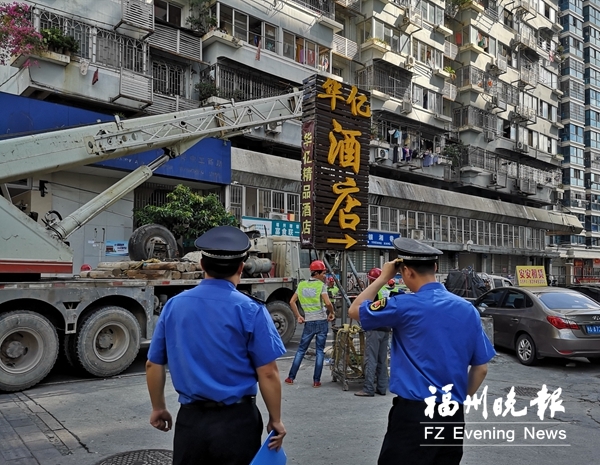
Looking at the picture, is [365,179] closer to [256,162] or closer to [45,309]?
[45,309]

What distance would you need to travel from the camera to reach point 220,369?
2592 mm

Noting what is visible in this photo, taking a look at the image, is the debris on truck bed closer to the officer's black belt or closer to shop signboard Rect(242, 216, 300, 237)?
the officer's black belt

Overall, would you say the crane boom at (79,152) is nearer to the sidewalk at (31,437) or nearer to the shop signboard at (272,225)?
the sidewalk at (31,437)

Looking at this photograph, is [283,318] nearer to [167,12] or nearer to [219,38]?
[219,38]

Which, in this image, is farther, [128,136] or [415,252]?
[128,136]

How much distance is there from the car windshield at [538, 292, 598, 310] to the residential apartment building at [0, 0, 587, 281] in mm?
11814

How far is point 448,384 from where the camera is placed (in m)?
2.71

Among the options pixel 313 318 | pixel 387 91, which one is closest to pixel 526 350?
pixel 313 318

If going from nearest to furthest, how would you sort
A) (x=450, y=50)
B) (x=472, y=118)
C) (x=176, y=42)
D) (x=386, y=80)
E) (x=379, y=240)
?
(x=176, y=42) → (x=379, y=240) → (x=386, y=80) → (x=450, y=50) → (x=472, y=118)

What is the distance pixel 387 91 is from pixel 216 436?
94.6ft

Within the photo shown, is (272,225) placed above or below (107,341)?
above

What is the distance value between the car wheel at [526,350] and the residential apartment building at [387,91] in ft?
39.4

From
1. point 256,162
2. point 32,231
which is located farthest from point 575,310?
point 256,162

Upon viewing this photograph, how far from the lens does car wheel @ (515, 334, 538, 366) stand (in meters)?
9.12
